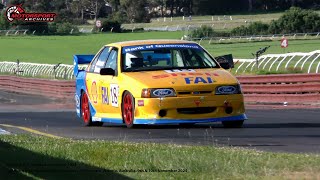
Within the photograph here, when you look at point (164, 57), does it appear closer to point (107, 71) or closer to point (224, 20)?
point (107, 71)

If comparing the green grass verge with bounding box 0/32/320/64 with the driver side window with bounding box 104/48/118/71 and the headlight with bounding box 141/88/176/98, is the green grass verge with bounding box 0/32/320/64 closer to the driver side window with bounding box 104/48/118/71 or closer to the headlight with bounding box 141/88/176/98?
the driver side window with bounding box 104/48/118/71

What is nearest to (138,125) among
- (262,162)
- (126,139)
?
(126,139)

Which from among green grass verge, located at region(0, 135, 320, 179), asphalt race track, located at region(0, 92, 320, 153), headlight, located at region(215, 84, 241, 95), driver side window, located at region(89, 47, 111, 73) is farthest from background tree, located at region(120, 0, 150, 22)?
green grass verge, located at region(0, 135, 320, 179)

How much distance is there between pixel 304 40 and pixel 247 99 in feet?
137

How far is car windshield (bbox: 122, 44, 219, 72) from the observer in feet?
49.8

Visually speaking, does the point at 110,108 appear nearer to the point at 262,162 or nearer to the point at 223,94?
the point at 223,94

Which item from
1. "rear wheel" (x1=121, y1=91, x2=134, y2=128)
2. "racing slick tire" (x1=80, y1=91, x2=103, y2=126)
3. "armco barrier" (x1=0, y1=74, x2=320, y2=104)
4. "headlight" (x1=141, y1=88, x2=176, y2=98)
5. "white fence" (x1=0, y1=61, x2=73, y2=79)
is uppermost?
"headlight" (x1=141, y1=88, x2=176, y2=98)

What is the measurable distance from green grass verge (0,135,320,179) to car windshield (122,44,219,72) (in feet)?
12.6

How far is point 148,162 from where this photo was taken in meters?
9.52

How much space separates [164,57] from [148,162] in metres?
5.94

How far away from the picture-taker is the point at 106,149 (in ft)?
35.2

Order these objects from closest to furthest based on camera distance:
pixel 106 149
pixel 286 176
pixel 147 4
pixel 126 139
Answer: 1. pixel 286 176
2. pixel 106 149
3. pixel 126 139
4. pixel 147 4

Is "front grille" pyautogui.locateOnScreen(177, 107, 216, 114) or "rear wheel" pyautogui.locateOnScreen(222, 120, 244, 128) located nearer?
"front grille" pyautogui.locateOnScreen(177, 107, 216, 114)

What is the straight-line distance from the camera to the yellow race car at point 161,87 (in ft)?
46.5
